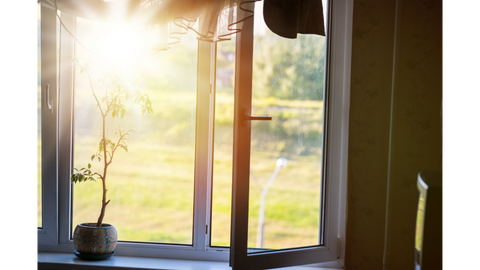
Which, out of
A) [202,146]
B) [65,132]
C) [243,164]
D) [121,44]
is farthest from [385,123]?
[65,132]

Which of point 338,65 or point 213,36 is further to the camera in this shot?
point 338,65

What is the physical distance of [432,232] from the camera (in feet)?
4.65

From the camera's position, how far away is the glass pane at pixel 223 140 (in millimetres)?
1868

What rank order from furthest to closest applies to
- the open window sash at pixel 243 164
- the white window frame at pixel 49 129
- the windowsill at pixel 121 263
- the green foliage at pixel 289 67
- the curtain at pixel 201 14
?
the white window frame at pixel 49 129
the windowsill at pixel 121 263
the green foliage at pixel 289 67
the open window sash at pixel 243 164
the curtain at pixel 201 14

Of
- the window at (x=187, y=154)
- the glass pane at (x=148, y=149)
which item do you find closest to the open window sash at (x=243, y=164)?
the window at (x=187, y=154)

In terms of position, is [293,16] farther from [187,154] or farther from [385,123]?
[187,154]

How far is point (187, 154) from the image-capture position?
189 cm

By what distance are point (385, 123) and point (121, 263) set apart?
1.62 m

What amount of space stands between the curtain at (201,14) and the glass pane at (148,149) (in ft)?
1.41

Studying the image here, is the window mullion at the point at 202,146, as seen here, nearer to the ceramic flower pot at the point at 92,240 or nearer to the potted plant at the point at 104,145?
the potted plant at the point at 104,145
